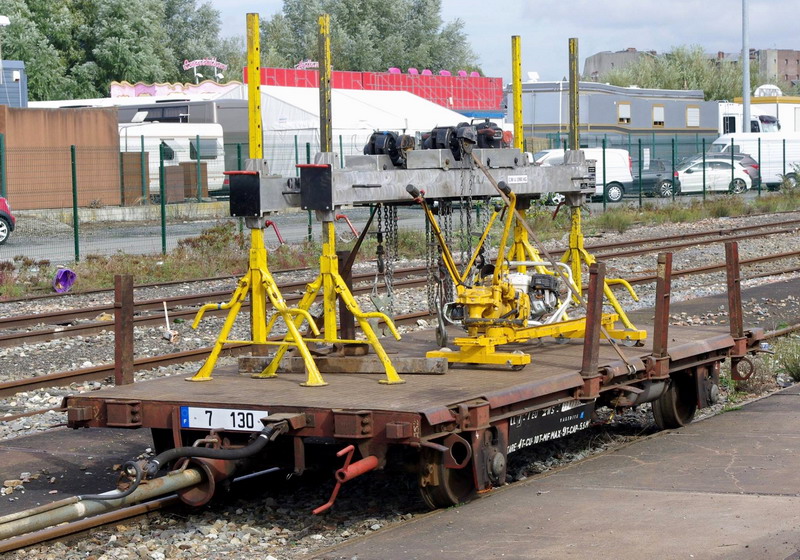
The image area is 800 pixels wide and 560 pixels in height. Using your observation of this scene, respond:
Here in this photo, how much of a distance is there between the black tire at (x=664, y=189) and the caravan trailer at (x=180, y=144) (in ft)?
48.0

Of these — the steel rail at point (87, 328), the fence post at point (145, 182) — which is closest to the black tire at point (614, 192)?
the fence post at point (145, 182)

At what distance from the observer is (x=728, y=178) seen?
43.1 meters

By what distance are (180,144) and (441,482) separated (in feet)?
111

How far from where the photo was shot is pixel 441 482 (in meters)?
7.10

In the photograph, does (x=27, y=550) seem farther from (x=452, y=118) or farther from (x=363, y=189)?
(x=452, y=118)

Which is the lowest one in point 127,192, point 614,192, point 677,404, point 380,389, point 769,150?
point 677,404

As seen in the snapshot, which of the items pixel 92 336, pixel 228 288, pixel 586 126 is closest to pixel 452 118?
pixel 586 126

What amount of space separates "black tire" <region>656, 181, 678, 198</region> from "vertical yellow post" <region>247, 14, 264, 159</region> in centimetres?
3469

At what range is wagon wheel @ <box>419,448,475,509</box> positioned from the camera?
704cm

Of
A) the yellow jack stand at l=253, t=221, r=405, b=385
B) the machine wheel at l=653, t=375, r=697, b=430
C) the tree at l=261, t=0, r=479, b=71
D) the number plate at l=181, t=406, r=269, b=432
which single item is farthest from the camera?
Answer: the tree at l=261, t=0, r=479, b=71

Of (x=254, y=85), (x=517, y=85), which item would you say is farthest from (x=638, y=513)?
(x=517, y=85)

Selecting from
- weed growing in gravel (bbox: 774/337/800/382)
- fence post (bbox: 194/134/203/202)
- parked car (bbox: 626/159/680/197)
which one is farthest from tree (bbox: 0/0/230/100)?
weed growing in gravel (bbox: 774/337/800/382)

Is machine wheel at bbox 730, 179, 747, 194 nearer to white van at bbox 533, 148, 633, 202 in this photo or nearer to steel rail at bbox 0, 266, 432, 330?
white van at bbox 533, 148, 633, 202

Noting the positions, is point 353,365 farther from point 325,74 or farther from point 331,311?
point 325,74
